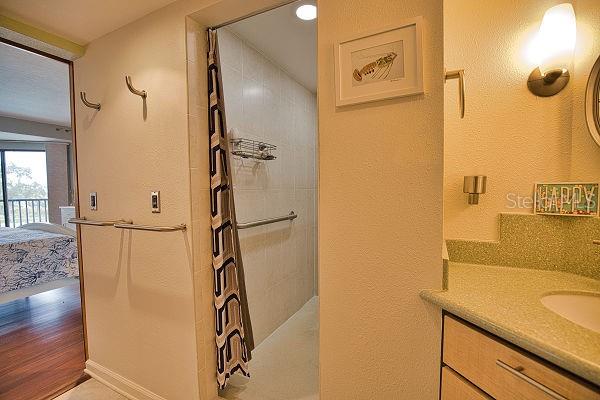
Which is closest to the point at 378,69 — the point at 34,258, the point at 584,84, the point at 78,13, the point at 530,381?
the point at 584,84

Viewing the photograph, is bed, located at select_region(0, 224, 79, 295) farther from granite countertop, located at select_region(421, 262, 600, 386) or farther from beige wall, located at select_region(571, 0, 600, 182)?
beige wall, located at select_region(571, 0, 600, 182)

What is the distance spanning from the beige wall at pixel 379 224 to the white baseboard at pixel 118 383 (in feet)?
3.79

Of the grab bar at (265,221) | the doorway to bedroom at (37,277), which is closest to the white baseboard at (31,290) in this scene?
the doorway to bedroom at (37,277)

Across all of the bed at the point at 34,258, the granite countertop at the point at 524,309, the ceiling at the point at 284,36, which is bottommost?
the bed at the point at 34,258

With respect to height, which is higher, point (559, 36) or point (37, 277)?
point (559, 36)

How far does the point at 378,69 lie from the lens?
33.7 inches

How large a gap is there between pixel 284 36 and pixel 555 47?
4.70 feet

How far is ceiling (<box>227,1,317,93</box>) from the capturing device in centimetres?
153

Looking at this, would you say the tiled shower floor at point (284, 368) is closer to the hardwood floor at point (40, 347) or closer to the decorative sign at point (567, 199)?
the hardwood floor at point (40, 347)

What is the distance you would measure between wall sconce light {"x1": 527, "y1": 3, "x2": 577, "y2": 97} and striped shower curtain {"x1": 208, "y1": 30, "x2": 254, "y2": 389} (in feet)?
4.68

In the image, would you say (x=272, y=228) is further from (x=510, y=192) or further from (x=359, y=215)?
(x=510, y=192)

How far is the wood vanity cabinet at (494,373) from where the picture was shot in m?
0.54

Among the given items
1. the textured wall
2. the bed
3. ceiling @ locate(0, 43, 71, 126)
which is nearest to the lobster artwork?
the textured wall

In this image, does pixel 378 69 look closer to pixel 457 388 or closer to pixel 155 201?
pixel 457 388
